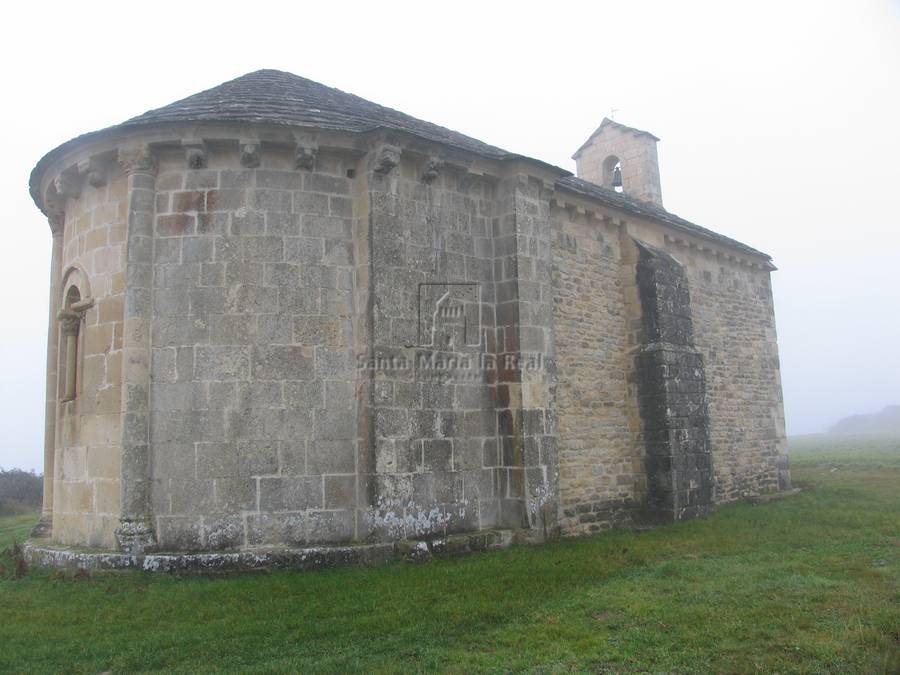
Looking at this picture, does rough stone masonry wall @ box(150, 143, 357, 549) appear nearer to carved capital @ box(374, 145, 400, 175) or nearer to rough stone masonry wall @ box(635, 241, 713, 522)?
carved capital @ box(374, 145, 400, 175)

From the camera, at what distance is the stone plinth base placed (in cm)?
750

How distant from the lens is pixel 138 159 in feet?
27.1

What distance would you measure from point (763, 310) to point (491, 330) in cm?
921

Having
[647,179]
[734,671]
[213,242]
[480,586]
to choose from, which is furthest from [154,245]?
[647,179]

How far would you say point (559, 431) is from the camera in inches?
423

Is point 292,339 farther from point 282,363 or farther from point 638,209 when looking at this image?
point 638,209

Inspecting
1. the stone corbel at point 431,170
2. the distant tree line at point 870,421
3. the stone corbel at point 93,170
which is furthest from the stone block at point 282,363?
the distant tree line at point 870,421

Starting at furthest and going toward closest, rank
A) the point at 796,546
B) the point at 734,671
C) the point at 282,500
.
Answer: the point at 796,546 → the point at 282,500 → the point at 734,671

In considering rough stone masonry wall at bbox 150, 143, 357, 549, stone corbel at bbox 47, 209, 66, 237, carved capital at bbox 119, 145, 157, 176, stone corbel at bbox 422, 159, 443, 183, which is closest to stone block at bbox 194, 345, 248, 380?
rough stone masonry wall at bbox 150, 143, 357, 549

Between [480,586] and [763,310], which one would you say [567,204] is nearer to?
[480,586]

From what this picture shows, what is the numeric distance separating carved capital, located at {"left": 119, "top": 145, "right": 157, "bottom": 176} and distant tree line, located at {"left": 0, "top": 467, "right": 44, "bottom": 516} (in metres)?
13.3

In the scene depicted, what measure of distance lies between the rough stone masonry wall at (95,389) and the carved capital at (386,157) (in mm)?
2988

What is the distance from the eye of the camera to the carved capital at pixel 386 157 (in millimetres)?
8461

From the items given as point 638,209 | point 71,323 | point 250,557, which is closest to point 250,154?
point 71,323
